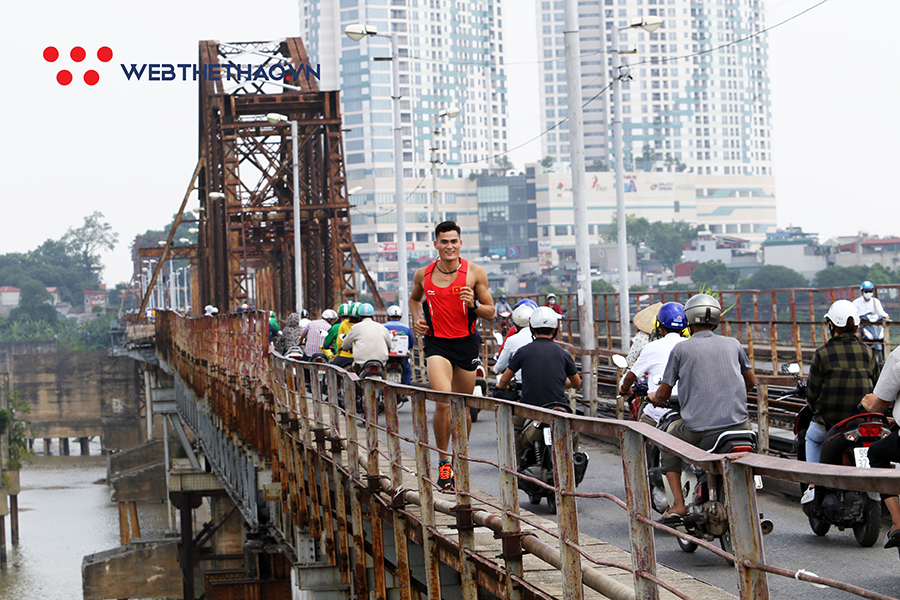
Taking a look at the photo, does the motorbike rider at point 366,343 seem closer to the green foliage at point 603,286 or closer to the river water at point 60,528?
the river water at point 60,528

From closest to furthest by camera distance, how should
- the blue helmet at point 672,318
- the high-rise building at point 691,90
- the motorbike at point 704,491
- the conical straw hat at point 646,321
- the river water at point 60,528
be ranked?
the motorbike at point 704,491 < the blue helmet at point 672,318 < the conical straw hat at point 646,321 < the river water at point 60,528 < the high-rise building at point 691,90

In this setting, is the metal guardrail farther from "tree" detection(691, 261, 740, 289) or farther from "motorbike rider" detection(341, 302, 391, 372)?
"tree" detection(691, 261, 740, 289)

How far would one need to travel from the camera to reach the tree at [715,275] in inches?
4611

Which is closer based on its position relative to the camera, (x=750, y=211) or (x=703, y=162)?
(x=750, y=211)

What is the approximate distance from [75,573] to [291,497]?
130 ft

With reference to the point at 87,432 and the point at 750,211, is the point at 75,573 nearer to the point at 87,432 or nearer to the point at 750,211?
the point at 87,432

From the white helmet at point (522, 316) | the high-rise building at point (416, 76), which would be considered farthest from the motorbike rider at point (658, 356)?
the high-rise building at point (416, 76)

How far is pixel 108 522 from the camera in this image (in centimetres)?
5844

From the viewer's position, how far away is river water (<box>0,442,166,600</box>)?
47.0 m

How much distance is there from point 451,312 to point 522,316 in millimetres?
5241

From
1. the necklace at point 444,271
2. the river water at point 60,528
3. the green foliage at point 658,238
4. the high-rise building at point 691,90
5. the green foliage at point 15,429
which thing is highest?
the high-rise building at point 691,90

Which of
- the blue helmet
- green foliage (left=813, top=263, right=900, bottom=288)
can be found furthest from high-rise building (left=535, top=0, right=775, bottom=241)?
the blue helmet

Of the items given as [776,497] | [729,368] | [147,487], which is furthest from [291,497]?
[147,487]

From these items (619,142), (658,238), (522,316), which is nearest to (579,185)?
(522,316)
